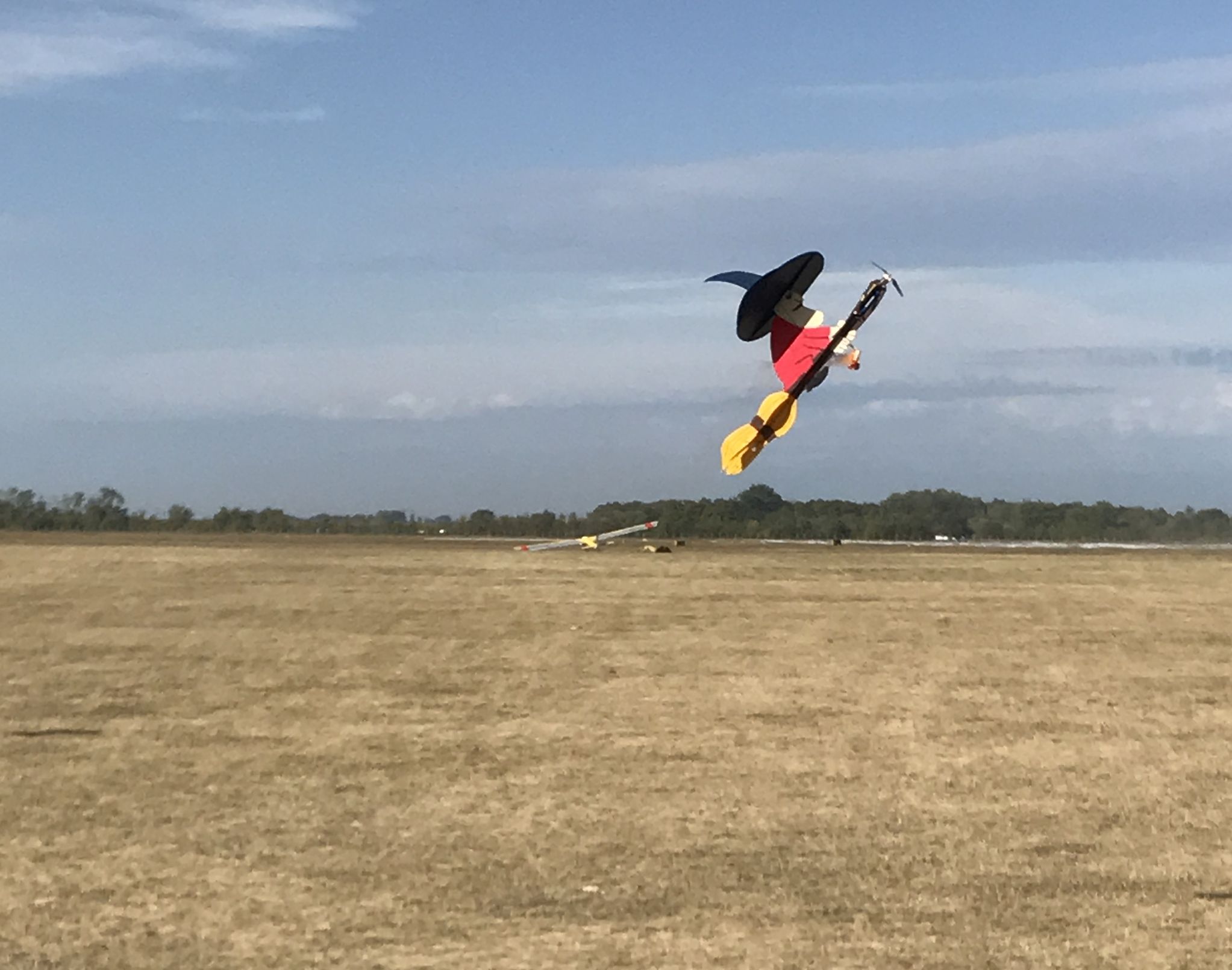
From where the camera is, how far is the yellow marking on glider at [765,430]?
14672 mm

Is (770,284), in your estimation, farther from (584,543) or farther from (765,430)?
(584,543)

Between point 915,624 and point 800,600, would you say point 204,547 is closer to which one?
point 800,600

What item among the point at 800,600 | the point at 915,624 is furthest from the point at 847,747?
the point at 800,600

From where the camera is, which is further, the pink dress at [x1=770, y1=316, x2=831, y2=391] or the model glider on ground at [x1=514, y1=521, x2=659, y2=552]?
the model glider on ground at [x1=514, y1=521, x2=659, y2=552]

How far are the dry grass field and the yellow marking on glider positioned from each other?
301 centimetres

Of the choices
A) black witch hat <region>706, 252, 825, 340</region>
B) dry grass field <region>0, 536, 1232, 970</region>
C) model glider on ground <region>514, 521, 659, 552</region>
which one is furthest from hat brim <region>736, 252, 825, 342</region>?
model glider on ground <region>514, 521, 659, 552</region>

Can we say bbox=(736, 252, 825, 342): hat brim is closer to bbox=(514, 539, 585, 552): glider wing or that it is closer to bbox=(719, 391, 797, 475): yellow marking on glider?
bbox=(719, 391, 797, 475): yellow marking on glider

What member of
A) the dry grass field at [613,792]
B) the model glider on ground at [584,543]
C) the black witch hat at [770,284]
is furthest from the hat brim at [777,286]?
the model glider on ground at [584,543]

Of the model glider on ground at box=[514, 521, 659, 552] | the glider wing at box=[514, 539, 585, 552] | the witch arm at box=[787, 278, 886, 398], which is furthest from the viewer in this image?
the model glider on ground at box=[514, 521, 659, 552]

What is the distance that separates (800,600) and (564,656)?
11555 mm

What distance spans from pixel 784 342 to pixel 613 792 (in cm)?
484

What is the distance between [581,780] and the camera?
13.7 m

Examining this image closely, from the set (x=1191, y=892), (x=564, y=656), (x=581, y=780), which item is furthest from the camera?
(x=564, y=656)

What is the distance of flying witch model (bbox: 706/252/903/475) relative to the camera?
47.5 ft
